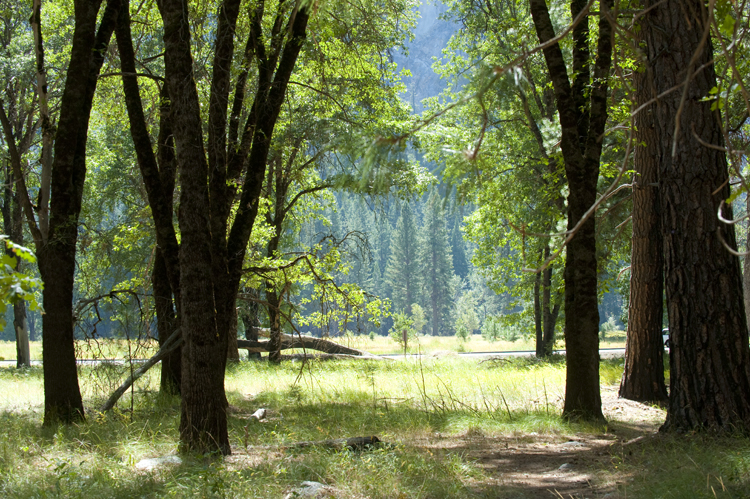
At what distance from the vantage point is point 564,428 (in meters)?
6.46

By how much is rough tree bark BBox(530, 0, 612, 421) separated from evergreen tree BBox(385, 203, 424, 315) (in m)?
68.7

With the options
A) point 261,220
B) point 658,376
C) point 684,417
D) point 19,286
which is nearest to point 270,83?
point 19,286

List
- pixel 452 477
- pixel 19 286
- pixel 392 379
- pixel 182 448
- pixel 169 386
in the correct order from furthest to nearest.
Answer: pixel 392 379
pixel 169 386
pixel 182 448
pixel 452 477
pixel 19 286

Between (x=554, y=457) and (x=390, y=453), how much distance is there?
172 centimetres

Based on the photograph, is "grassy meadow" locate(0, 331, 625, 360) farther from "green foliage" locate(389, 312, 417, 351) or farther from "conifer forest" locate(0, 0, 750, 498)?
"green foliage" locate(389, 312, 417, 351)

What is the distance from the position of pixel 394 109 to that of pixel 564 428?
1106 cm

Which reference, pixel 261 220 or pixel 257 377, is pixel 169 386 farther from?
pixel 261 220

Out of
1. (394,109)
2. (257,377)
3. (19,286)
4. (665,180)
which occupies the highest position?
(394,109)

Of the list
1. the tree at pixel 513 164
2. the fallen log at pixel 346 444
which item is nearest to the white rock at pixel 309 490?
the fallen log at pixel 346 444

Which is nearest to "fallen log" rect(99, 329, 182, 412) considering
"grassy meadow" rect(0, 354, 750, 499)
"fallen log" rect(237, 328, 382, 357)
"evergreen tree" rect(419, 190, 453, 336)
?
"grassy meadow" rect(0, 354, 750, 499)

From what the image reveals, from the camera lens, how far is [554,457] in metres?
5.32

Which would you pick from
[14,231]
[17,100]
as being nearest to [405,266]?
[14,231]

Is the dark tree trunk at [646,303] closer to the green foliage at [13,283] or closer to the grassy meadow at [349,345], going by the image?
the grassy meadow at [349,345]

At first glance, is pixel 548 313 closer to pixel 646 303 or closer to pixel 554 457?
pixel 646 303
